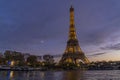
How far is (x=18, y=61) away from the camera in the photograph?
170 m

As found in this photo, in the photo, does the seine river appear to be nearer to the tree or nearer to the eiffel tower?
the eiffel tower

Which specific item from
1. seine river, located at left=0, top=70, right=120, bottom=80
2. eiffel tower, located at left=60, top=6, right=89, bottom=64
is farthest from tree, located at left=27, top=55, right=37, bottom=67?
seine river, located at left=0, top=70, right=120, bottom=80

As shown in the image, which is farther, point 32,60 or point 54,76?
point 32,60

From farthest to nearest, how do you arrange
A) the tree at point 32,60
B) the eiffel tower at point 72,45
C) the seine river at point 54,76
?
the tree at point 32,60, the eiffel tower at point 72,45, the seine river at point 54,76

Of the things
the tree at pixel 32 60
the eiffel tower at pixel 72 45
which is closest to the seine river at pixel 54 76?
the eiffel tower at pixel 72 45

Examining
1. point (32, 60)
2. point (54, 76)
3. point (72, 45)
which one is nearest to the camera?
point (54, 76)

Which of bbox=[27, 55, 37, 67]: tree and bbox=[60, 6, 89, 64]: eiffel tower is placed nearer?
bbox=[60, 6, 89, 64]: eiffel tower

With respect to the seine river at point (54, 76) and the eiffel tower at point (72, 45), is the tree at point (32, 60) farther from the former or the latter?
the seine river at point (54, 76)

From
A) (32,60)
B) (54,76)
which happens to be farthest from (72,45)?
(54,76)

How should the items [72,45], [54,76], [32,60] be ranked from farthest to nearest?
[32,60] < [72,45] < [54,76]

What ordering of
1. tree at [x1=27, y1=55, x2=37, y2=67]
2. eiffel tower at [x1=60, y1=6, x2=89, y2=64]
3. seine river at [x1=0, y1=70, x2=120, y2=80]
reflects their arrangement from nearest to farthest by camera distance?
seine river at [x1=0, y1=70, x2=120, y2=80]
eiffel tower at [x1=60, y1=6, x2=89, y2=64]
tree at [x1=27, y1=55, x2=37, y2=67]

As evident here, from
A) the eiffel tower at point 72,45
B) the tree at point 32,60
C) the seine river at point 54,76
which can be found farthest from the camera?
the tree at point 32,60

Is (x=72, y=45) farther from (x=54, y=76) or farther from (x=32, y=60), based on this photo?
(x=54, y=76)

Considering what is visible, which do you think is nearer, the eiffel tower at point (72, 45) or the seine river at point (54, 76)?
the seine river at point (54, 76)
